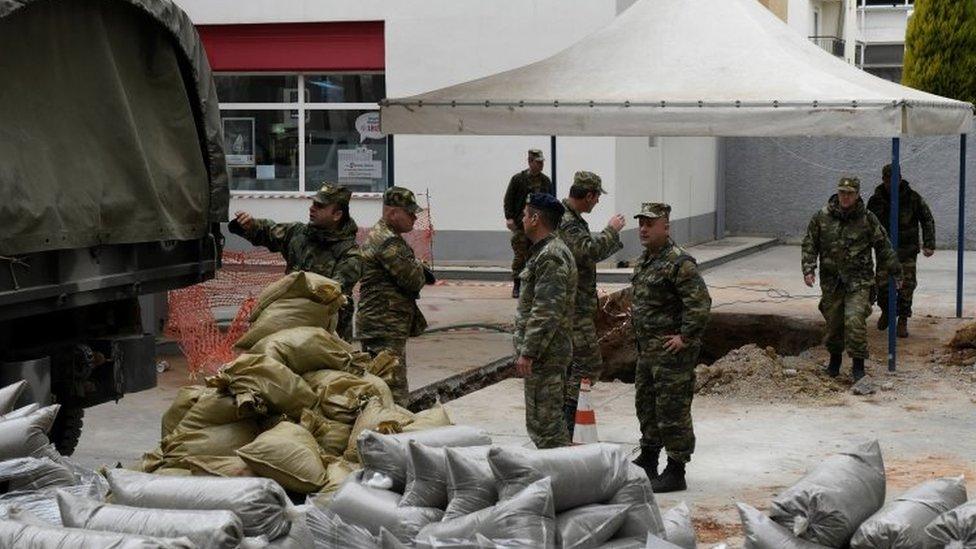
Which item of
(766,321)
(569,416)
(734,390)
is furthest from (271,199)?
(569,416)

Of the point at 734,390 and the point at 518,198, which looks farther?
the point at 518,198

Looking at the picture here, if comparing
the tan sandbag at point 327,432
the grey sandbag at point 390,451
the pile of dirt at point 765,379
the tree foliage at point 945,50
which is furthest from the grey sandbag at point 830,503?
the tree foliage at point 945,50

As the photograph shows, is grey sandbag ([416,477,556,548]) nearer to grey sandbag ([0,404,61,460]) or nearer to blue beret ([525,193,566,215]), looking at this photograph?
grey sandbag ([0,404,61,460])

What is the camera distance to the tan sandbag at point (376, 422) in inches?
302

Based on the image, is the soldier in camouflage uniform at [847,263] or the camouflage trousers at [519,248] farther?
the camouflage trousers at [519,248]

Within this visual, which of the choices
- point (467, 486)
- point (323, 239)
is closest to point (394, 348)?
point (323, 239)

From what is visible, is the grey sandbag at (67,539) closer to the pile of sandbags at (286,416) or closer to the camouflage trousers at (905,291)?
the pile of sandbags at (286,416)

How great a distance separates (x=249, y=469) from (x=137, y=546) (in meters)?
2.64

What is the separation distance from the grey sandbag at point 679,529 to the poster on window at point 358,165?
59.0 ft

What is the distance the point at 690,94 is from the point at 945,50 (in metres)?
21.4

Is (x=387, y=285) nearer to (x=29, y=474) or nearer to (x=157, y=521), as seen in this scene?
(x=29, y=474)

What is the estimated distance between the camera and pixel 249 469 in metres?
7.53

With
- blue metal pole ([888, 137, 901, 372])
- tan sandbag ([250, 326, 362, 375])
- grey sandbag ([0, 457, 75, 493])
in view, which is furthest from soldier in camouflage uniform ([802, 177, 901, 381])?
grey sandbag ([0, 457, 75, 493])

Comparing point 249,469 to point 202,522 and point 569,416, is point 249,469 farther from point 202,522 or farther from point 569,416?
point 569,416
